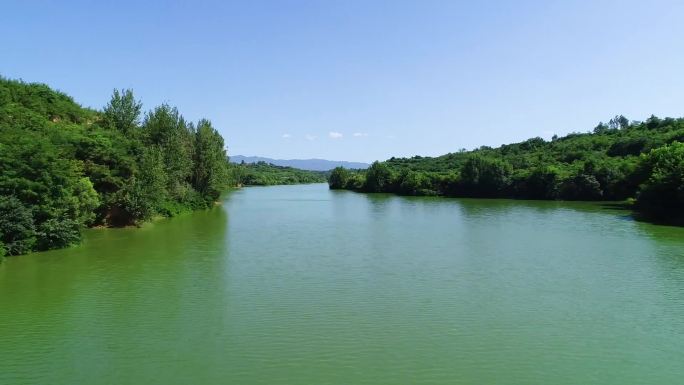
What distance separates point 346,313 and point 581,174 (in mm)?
57399

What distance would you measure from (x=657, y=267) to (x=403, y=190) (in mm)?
68811

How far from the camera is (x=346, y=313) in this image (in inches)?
562

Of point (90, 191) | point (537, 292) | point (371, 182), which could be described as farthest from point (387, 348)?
point (371, 182)

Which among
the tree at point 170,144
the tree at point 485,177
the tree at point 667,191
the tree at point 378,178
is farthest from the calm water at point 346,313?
the tree at point 378,178

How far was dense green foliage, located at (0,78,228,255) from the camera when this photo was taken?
74.6 ft

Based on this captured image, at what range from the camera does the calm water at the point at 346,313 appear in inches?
410

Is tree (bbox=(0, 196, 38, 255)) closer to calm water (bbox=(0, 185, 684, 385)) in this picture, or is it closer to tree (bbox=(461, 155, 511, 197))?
calm water (bbox=(0, 185, 684, 385))

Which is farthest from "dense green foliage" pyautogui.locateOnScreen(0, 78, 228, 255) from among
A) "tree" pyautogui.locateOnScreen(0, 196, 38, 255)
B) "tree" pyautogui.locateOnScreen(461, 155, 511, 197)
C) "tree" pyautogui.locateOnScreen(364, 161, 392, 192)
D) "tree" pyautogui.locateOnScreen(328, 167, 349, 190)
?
"tree" pyautogui.locateOnScreen(328, 167, 349, 190)

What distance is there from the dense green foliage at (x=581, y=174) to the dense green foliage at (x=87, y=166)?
120 ft

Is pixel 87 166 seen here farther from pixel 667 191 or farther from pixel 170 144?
pixel 667 191

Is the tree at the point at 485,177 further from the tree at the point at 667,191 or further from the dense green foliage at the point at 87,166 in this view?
the dense green foliage at the point at 87,166

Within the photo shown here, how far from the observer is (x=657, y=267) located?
20.3 m

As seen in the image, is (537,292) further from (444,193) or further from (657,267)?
(444,193)

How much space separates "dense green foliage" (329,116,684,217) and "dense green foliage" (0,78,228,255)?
36686 mm
